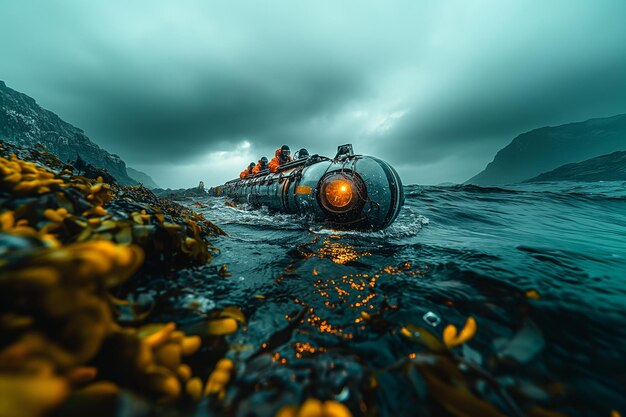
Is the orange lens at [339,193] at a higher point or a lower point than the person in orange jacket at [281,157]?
lower

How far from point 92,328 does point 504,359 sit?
215cm

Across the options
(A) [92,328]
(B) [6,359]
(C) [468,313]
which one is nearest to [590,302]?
(C) [468,313]

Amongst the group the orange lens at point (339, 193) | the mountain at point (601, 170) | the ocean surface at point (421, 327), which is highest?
the mountain at point (601, 170)

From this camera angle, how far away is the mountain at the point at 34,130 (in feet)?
216

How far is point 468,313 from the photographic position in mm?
1910

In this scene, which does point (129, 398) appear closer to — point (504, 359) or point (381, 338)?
point (381, 338)

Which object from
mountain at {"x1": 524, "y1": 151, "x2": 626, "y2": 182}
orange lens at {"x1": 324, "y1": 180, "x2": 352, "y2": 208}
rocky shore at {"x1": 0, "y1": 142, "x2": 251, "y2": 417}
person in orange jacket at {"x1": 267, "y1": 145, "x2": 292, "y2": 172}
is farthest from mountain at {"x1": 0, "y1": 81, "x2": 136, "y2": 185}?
mountain at {"x1": 524, "y1": 151, "x2": 626, "y2": 182}

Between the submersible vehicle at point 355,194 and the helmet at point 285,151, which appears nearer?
the submersible vehicle at point 355,194

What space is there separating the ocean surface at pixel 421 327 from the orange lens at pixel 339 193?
2219 mm

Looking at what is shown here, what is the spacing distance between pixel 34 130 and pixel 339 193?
114658 millimetres

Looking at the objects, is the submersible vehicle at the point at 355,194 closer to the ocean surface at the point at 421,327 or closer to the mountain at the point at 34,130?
the ocean surface at the point at 421,327

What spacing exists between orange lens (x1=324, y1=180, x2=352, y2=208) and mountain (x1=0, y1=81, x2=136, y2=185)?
81441 millimetres

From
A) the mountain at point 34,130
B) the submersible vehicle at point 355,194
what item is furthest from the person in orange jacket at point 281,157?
the mountain at point 34,130

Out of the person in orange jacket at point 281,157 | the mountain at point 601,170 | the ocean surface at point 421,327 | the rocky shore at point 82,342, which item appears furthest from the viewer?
the mountain at point 601,170
